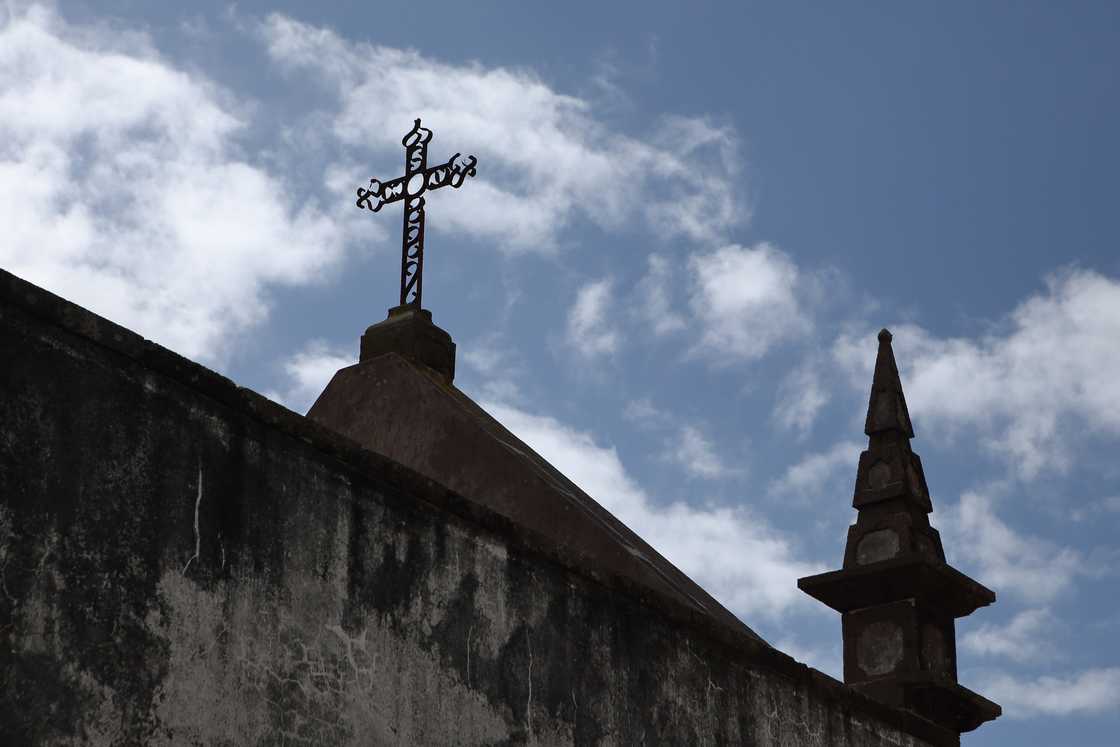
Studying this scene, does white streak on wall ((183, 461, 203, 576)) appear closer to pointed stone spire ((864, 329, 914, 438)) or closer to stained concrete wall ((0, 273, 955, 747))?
stained concrete wall ((0, 273, 955, 747))

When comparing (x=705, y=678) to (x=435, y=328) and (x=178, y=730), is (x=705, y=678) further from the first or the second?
(x=435, y=328)

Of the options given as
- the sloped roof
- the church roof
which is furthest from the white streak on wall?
the church roof

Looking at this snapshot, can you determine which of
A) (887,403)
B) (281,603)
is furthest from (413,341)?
(281,603)

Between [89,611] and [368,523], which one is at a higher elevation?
[368,523]

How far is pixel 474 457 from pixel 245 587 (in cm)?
415

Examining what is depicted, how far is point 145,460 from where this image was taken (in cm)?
499

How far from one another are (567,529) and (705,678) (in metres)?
1.83

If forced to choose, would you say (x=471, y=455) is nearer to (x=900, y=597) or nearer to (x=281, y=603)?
(x=900, y=597)

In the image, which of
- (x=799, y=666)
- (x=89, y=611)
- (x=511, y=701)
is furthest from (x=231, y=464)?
(x=799, y=666)

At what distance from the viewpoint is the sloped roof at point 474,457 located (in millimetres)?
8992

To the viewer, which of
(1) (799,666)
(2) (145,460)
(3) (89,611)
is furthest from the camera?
(1) (799,666)

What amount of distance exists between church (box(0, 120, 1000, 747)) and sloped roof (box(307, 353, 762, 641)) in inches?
59.0

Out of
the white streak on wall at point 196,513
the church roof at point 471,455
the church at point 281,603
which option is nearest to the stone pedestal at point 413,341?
the church roof at point 471,455

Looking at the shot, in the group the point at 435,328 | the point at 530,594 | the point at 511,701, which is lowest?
the point at 511,701
